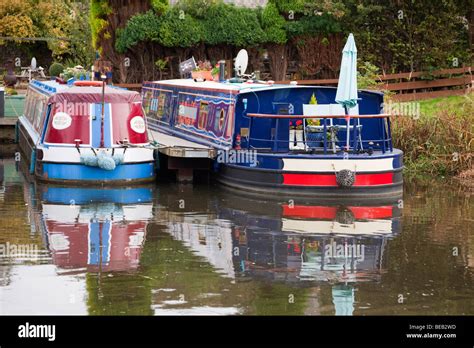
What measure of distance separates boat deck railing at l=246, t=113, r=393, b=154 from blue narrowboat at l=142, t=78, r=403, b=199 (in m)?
0.02

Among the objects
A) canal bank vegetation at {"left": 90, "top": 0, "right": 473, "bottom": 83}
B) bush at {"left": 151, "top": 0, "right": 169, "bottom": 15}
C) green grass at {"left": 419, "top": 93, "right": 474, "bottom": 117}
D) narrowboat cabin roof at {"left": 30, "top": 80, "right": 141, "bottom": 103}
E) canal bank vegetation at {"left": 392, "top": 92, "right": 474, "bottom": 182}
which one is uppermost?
bush at {"left": 151, "top": 0, "right": 169, "bottom": 15}

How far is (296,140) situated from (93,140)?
416 centimetres

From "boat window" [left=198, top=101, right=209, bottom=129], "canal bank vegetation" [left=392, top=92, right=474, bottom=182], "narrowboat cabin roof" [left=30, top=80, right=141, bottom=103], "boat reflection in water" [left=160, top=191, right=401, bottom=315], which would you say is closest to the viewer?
"boat reflection in water" [left=160, top=191, right=401, bottom=315]

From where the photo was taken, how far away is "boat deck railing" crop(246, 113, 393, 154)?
2131cm

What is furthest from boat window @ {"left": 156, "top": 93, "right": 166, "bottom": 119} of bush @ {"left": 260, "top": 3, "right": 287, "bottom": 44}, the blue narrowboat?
bush @ {"left": 260, "top": 3, "right": 287, "bottom": 44}

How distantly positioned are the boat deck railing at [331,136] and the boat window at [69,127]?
337 cm

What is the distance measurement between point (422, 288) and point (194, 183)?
35.2 ft

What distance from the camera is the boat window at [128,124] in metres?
23.1

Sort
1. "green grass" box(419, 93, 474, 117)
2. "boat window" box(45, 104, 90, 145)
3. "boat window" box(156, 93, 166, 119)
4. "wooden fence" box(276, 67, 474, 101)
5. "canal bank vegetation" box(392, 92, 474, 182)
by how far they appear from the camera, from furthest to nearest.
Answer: "wooden fence" box(276, 67, 474, 101), "boat window" box(156, 93, 166, 119), "green grass" box(419, 93, 474, 117), "canal bank vegetation" box(392, 92, 474, 182), "boat window" box(45, 104, 90, 145)

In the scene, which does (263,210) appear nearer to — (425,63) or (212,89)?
(212,89)

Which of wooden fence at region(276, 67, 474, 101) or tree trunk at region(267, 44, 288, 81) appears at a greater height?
tree trunk at region(267, 44, 288, 81)

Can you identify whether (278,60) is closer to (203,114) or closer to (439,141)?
(203,114)

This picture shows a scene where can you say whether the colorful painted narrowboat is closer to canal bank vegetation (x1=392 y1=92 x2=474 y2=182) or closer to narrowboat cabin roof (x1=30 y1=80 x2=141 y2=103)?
narrowboat cabin roof (x1=30 y1=80 x2=141 y2=103)

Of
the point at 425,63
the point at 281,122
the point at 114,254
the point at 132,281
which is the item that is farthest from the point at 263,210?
the point at 425,63
